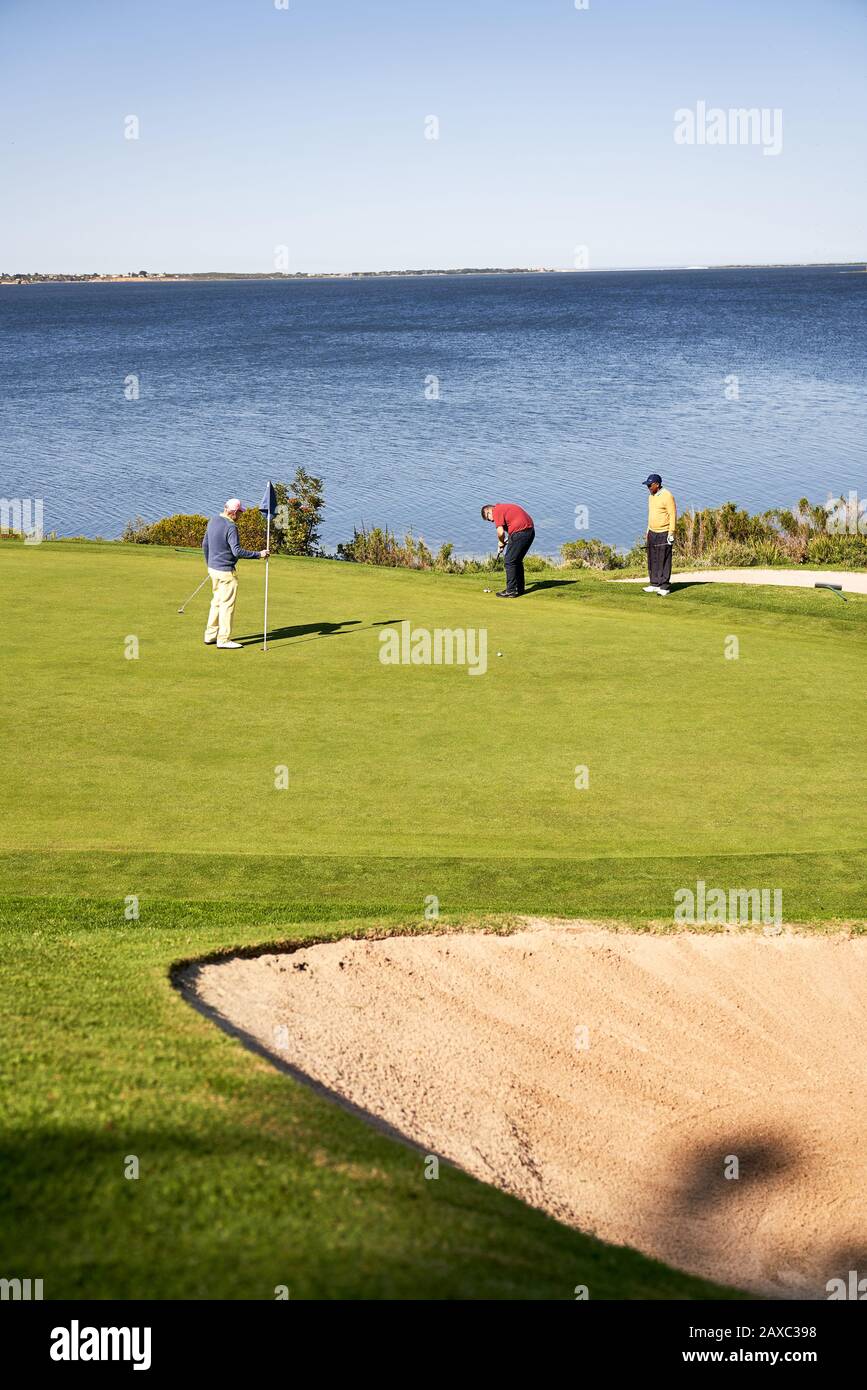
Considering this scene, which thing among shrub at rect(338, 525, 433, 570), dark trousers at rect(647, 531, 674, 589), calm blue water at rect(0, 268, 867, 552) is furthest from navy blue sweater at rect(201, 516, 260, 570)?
calm blue water at rect(0, 268, 867, 552)

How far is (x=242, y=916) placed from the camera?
27.4ft

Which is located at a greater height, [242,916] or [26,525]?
[26,525]

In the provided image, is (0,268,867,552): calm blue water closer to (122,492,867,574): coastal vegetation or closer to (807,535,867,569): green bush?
(122,492,867,574): coastal vegetation

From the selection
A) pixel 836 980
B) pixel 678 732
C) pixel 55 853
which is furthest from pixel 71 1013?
pixel 678 732

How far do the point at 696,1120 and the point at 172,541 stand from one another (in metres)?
27.5

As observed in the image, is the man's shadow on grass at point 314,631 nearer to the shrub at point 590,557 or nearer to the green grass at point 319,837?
the green grass at point 319,837

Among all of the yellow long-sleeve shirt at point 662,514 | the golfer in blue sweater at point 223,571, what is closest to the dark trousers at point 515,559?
the yellow long-sleeve shirt at point 662,514

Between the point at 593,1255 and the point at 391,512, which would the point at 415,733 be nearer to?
the point at 593,1255

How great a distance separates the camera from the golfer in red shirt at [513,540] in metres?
18.0

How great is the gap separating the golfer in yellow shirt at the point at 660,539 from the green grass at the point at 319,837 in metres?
0.43

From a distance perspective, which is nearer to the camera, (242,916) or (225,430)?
(242,916)

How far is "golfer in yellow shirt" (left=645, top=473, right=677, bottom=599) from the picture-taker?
18.6 metres
